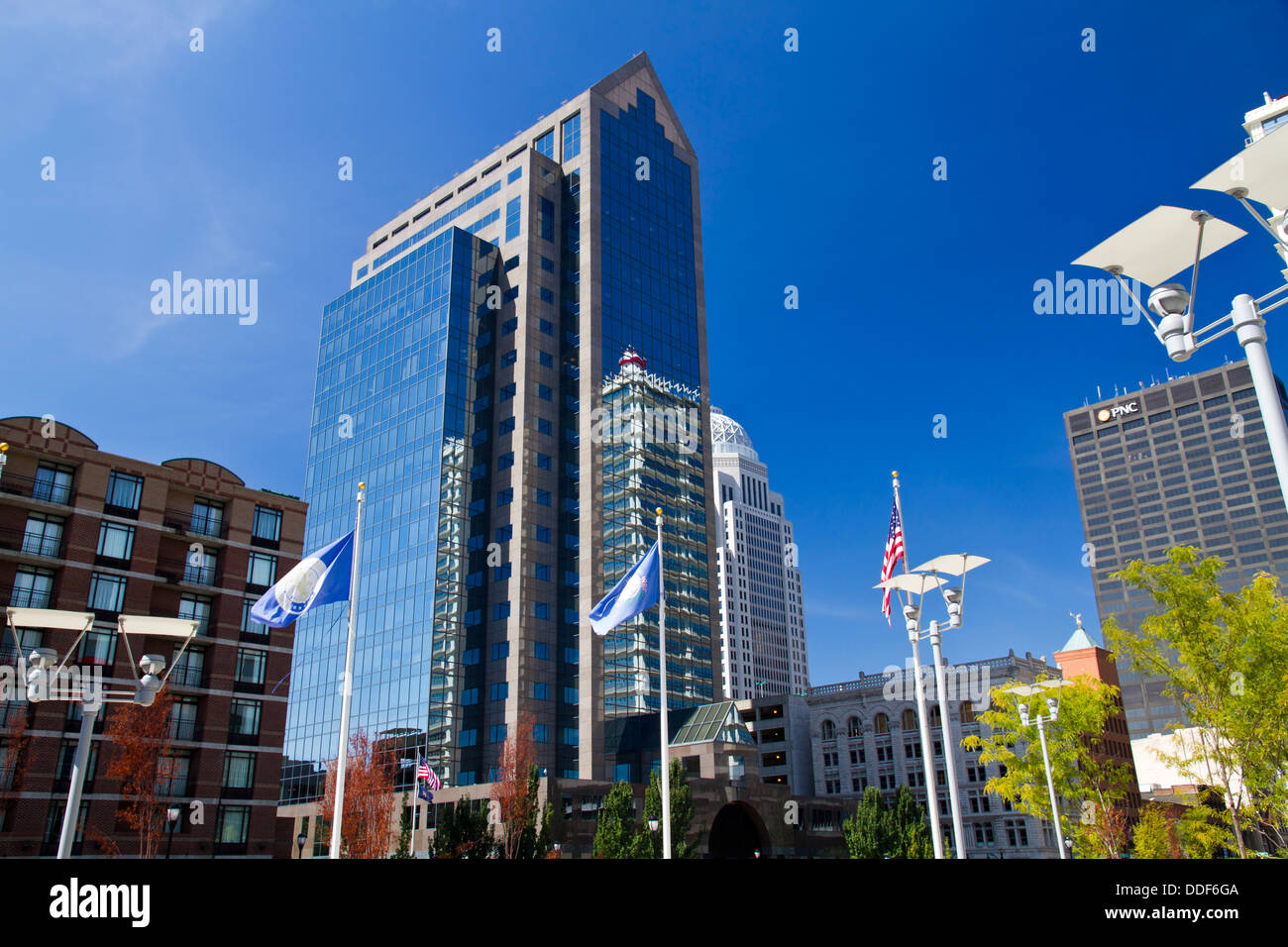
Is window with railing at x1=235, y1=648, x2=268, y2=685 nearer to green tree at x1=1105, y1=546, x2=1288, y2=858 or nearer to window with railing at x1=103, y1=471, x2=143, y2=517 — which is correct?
window with railing at x1=103, y1=471, x2=143, y2=517

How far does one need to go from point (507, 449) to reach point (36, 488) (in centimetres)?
5125

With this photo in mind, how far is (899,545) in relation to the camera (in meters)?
28.5

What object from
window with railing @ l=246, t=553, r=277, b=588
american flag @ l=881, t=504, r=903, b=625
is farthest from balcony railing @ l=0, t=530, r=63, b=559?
american flag @ l=881, t=504, r=903, b=625

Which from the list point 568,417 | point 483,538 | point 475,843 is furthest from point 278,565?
point 568,417

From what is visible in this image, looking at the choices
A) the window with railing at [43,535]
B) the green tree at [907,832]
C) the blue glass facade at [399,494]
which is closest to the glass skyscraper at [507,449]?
the blue glass facade at [399,494]

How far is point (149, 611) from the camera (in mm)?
55688

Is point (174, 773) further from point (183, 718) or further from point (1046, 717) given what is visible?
point (1046, 717)

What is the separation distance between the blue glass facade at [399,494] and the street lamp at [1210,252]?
83.5 meters

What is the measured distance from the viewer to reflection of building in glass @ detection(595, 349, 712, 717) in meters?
92.0

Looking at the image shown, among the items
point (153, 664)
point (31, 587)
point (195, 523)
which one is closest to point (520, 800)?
point (195, 523)

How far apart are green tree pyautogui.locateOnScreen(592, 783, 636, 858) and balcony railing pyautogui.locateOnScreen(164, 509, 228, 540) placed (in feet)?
102

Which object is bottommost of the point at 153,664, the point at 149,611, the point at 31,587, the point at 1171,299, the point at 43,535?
the point at 153,664
